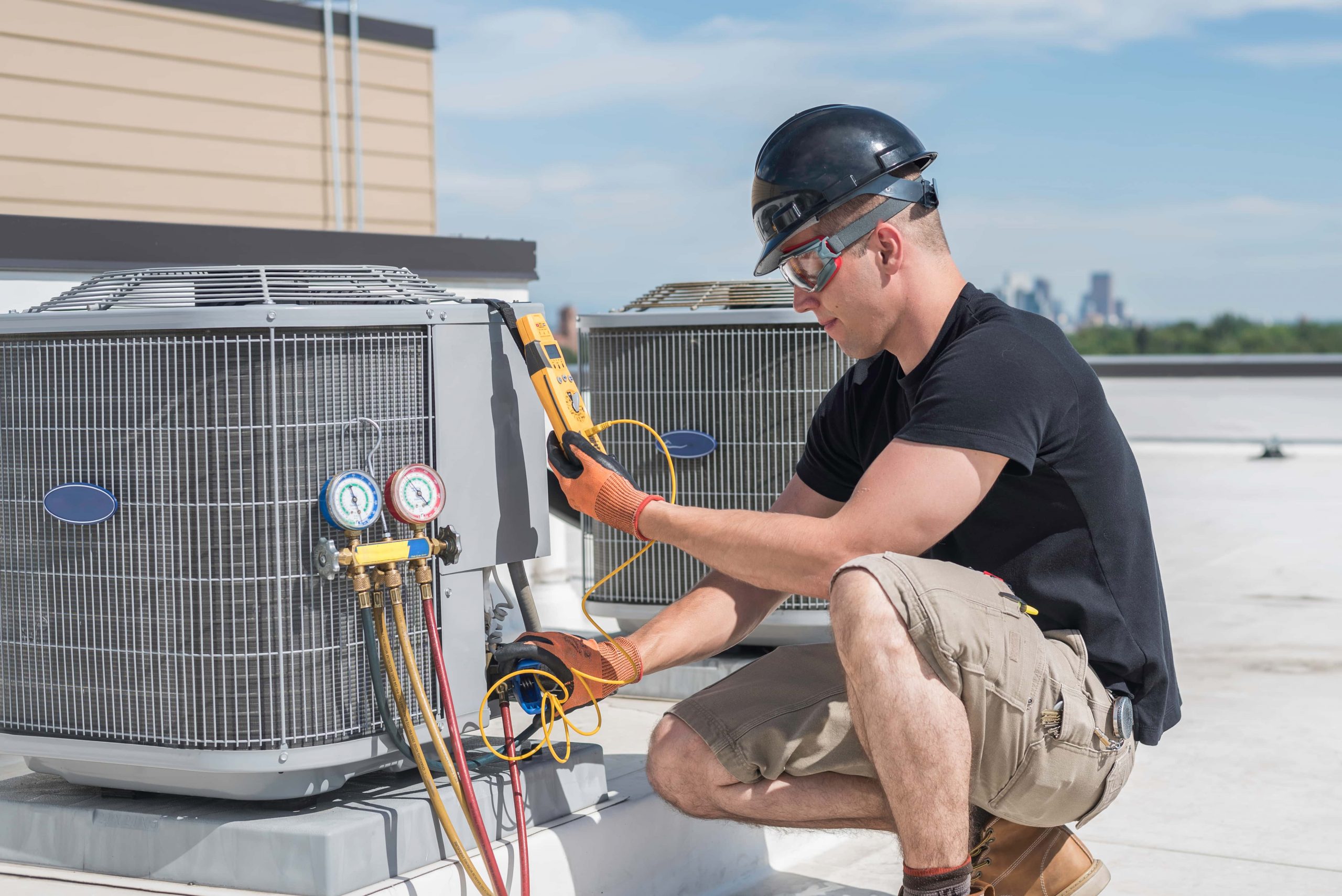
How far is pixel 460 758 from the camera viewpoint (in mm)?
2465

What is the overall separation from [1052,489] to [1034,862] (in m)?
0.75

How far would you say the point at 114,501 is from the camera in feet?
7.87

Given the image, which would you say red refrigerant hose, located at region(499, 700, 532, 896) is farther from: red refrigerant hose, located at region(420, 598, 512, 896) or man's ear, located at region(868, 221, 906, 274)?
man's ear, located at region(868, 221, 906, 274)

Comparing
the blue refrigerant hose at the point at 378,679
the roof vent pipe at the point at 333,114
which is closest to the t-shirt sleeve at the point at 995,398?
the blue refrigerant hose at the point at 378,679

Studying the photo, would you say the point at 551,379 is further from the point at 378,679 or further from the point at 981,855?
the point at 981,855

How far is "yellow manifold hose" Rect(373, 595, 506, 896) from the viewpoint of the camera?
2404mm

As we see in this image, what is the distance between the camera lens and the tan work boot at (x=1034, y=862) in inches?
102

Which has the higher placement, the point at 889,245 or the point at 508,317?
the point at 889,245

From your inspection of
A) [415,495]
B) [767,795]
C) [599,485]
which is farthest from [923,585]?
[415,495]

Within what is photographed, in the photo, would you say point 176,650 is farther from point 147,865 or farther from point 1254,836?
point 1254,836

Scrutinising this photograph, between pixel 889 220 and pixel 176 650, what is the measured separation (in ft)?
5.04

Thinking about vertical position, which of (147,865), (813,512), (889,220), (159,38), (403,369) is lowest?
(147,865)

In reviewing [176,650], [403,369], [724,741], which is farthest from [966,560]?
[176,650]

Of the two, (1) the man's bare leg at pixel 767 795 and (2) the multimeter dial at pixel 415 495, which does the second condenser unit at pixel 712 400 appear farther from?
(2) the multimeter dial at pixel 415 495
